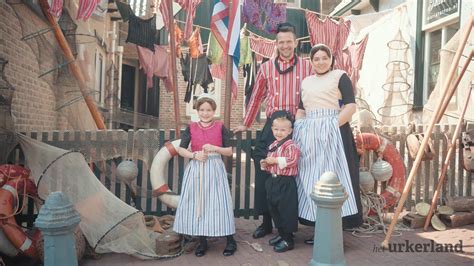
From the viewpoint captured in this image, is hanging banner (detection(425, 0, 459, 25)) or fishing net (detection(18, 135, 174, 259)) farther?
hanging banner (detection(425, 0, 459, 25))

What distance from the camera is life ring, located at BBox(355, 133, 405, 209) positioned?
5.23 m

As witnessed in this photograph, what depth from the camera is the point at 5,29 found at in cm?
504

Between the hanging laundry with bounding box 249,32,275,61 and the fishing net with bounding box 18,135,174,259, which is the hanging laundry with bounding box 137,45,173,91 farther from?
the fishing net with bounding box 18,135,174,259

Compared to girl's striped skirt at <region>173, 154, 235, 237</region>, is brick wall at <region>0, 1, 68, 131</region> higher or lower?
higher

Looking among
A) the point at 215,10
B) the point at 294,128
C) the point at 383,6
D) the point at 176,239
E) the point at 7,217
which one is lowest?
the point at 176,239

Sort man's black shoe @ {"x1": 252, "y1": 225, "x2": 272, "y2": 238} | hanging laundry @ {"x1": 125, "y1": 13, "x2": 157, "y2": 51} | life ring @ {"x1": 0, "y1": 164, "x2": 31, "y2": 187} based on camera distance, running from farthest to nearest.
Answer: hanging laundry @ {"x1": 125, "y1": 13, "x2": 157, "y2": 51}, man's black shoe @ {"x1": 252, "y1": 225, "x2": 272, "y2": 238}, life ring @ {"x1": 0, "y1": 164, "x2": 31, "y2": 187}

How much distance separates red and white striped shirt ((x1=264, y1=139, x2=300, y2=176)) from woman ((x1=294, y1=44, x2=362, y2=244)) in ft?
0.61

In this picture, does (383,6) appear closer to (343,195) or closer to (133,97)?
(343,195)

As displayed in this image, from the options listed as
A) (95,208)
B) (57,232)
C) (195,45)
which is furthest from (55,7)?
(195,45)

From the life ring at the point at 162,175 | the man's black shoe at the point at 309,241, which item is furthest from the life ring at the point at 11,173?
the man's black shoe at the point at 309,241

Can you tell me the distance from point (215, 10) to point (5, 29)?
8.69 ft

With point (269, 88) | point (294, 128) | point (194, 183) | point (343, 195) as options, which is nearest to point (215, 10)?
point (269, 88)

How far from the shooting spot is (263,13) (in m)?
8.61

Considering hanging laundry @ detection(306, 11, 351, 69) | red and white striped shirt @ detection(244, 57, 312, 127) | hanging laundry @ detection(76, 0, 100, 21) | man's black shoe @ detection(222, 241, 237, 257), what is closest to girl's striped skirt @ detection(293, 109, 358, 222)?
red and white striped shirt @ detection(244, 57, 312, 127)
